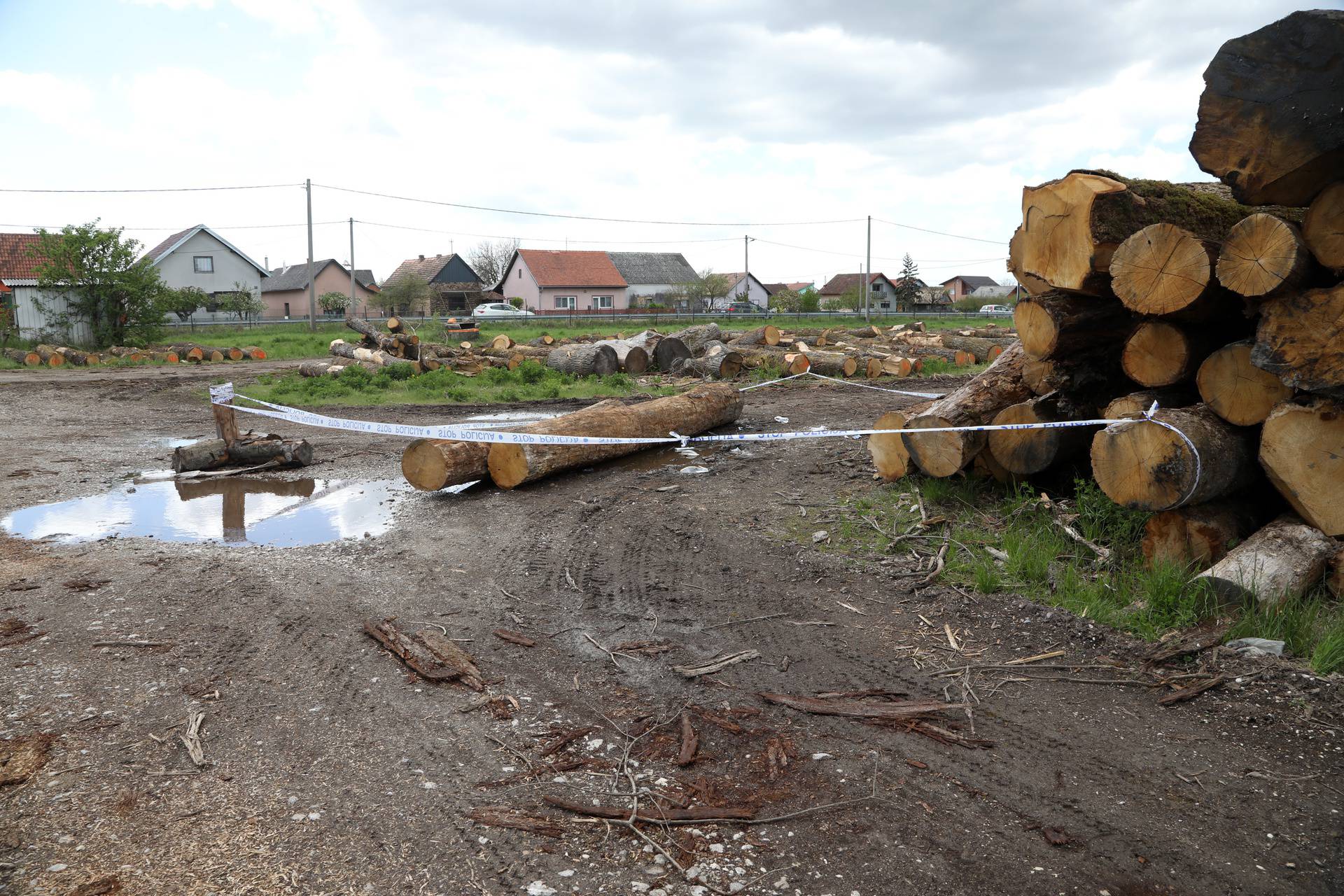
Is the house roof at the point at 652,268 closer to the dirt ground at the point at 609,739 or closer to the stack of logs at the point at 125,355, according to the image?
the stack of logs at the point at 125,355

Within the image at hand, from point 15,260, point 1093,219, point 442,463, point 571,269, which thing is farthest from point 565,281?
point 1093,219

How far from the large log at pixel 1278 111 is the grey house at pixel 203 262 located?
168 feet

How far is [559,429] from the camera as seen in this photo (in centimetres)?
941

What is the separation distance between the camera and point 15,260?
37.6 m

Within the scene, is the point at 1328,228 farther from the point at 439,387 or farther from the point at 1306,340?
the point at 439,387

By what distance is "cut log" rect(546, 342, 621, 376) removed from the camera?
19266 mm

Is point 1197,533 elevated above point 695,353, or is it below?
below

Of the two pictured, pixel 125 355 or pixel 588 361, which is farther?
pixel 125 355

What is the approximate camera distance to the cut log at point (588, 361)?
19266 mm

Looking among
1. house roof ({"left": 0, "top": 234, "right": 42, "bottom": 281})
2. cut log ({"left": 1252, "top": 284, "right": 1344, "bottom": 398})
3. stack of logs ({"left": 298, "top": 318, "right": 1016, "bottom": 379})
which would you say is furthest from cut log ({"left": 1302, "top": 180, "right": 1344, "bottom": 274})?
house roof ({"left": 0, "top": 234, "right": 42, "bottom": 281})

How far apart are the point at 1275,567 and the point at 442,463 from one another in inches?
261

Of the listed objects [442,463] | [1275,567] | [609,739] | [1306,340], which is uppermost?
[1306,340]

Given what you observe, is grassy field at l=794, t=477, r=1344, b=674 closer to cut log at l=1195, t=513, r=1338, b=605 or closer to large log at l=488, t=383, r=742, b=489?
cut log at l=1195, t=513, r=1338, b=605

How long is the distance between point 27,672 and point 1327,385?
7032mm
